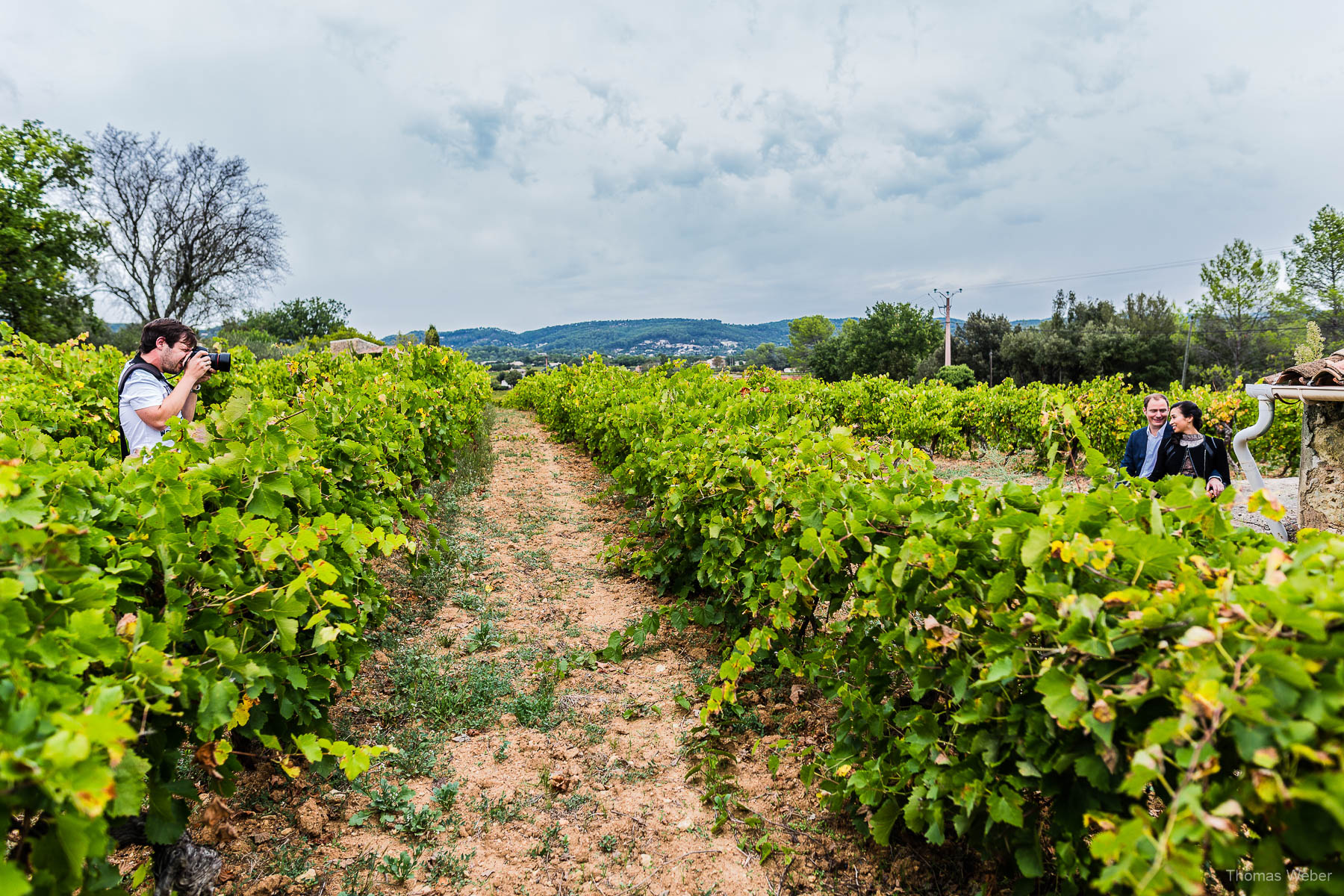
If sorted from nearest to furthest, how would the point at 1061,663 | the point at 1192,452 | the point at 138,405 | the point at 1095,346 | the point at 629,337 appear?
the point at 1061,663 → the point at 138,405 → the point at 1192,452 → the point at 1095,346 → the point at 629,337

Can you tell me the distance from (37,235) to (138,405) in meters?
26.6

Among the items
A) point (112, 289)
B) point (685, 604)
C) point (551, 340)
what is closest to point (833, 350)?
point (112, 289)

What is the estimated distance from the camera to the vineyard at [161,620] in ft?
3.75

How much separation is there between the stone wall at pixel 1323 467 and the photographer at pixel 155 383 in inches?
319

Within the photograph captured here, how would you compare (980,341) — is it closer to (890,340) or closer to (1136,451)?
(890,340)

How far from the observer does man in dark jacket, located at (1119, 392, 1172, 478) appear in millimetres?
5230

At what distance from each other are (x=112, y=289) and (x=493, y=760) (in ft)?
137

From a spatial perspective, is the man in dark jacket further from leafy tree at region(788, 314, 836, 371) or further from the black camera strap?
leafy tree at region(788, 314, 836, 371)

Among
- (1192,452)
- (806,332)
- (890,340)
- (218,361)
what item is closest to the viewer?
(218,361)

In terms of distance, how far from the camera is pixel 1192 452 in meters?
4.98

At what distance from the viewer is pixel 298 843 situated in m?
2.49

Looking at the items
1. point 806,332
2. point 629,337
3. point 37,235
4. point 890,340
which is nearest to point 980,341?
point 890,340

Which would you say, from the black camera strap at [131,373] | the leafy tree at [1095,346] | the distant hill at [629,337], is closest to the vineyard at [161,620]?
the black camera strap at [131,373]

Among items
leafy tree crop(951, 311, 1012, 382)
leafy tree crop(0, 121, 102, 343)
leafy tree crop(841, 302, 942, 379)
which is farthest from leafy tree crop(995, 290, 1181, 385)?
leafy tree crop(0, 121, 102, 343)
